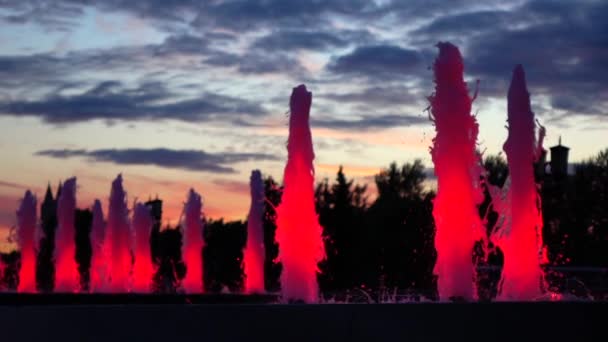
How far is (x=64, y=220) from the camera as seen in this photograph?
105 feet

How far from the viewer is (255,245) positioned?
31.7 metres

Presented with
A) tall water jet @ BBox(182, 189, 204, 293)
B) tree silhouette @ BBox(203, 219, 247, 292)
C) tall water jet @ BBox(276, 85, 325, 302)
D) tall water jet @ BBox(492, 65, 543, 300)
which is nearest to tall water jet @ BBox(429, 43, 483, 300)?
tall water jet @ BBox(492, 65, 543, 300)

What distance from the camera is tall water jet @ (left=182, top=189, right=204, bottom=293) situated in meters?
34.3

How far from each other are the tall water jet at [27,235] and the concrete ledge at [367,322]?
22.4 m

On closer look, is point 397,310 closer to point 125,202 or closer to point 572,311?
point 572,311

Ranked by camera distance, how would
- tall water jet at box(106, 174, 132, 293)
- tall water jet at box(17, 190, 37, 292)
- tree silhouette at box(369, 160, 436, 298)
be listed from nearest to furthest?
1. tall water jet at box(106, 174, 132, 293)
2. tall water jet at box(17, 190, 37, 292)
3. tree silhouette at box(369, 160, 436, 298)

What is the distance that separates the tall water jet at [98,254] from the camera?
32.3 metres

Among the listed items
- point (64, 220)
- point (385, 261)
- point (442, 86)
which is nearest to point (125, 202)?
point (64, 220)

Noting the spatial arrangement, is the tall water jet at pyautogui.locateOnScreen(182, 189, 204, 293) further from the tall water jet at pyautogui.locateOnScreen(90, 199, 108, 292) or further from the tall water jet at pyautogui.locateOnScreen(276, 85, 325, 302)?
the tall water jet at pyautogui.locateOnScreen(276, 85, 325, 302)

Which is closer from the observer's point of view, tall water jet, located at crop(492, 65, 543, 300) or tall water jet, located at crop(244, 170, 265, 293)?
tall water jet, located at crop(492, 65, 543, 300)

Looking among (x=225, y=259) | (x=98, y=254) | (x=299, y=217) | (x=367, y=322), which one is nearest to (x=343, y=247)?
(x=225, y=259)

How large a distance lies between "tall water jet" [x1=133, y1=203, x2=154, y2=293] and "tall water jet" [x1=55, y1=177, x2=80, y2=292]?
8.57 feet

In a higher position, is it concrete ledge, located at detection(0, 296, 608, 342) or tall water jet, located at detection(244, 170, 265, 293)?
tall water jet, located at detection(244, 170, 265, 293)

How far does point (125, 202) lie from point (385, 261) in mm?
15657
